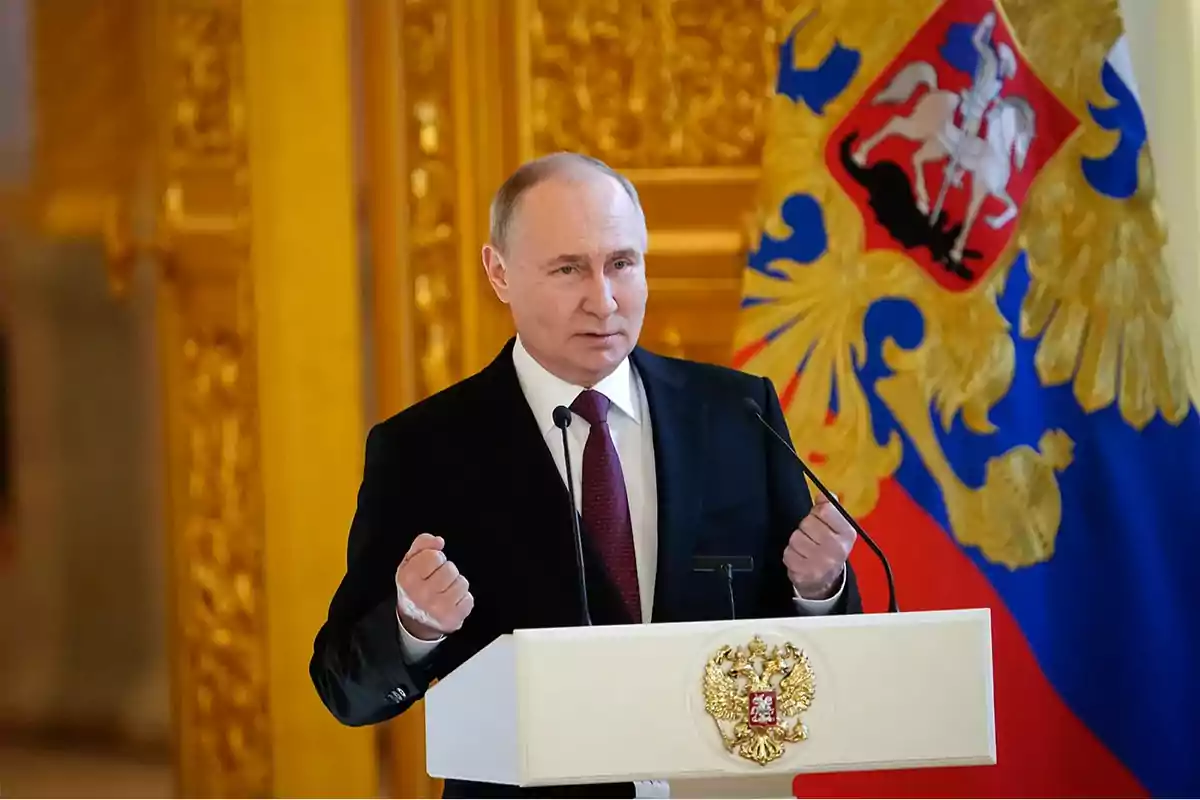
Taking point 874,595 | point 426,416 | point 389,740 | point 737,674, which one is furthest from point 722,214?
point 737,674

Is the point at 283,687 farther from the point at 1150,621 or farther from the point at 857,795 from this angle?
the point at 1150,621

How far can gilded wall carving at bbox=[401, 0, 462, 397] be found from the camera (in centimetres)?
280

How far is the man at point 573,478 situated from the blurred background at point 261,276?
805 millimetres

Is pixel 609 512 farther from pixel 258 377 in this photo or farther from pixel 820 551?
pixel 258 377

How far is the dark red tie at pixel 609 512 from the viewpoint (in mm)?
1809

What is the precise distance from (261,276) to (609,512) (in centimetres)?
122

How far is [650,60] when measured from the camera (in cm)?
283

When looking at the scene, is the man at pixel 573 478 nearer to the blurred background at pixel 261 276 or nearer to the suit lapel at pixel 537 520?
the suit lapel at pixel 537 520

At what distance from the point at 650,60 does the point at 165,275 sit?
1081mm

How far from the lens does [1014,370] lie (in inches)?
105

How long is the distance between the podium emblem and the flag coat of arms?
1170 mm

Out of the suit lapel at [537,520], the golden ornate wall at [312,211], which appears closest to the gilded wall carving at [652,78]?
the golden ornate wall at [312,211]

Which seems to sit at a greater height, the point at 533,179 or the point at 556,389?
the point at 533,179

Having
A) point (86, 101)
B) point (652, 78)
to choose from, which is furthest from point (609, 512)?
point (86, 101)
